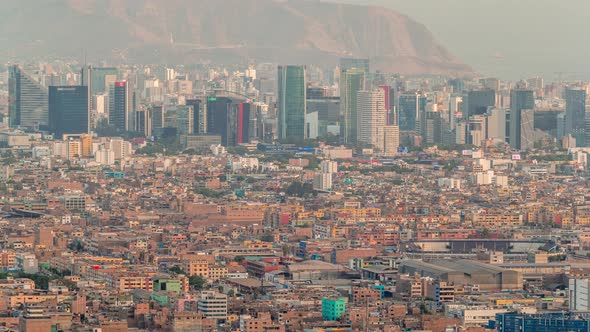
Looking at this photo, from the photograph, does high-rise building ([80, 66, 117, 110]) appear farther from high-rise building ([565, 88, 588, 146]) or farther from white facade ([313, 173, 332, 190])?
white facade ([313, 173, 332, 190])

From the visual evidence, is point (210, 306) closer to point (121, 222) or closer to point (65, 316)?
point (65, 316)

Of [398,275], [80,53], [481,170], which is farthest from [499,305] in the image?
[80,53]

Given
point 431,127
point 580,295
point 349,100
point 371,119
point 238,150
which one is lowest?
point 238,150

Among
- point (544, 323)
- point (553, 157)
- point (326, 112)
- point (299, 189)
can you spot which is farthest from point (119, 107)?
point (544, 323)

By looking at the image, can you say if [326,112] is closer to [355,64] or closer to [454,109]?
[454,109]

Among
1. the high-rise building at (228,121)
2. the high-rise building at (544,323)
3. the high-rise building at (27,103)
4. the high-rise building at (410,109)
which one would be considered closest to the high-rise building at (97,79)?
the high-rise building at (27,103)

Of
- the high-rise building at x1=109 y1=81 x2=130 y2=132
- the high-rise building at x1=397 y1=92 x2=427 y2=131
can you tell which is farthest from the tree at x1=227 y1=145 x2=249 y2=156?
the high-rise building at x1=397 y1=92 x2=427 y2=131
